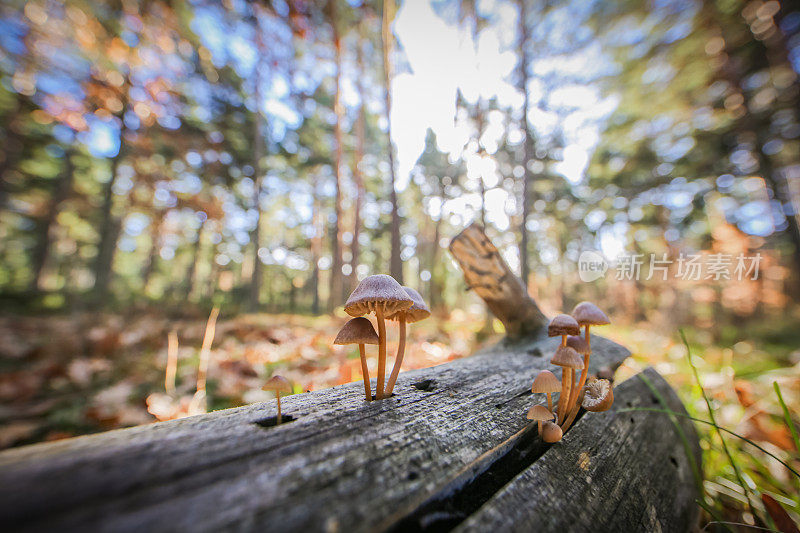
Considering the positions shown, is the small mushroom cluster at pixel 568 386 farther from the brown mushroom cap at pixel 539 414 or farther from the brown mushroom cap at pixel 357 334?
the brown mushroom cap at pixel 357 334

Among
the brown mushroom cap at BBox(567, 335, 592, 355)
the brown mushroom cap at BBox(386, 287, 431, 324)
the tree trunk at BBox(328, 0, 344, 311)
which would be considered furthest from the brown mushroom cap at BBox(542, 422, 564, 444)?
the tree trunk at BBox(328, 0, 344, 311)

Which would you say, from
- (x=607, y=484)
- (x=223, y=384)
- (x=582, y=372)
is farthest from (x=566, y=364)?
(x=223, y=384)

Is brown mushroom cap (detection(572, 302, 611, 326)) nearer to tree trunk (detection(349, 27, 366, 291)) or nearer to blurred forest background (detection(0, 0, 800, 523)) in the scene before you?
blurred forest background (detection(0, 0, 800, 523))

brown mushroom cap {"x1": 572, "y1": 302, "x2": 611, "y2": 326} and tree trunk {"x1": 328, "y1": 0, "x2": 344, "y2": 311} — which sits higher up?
tree trunk {"x1": 328, "y1": 0, "x2": 344, "y2": 311}

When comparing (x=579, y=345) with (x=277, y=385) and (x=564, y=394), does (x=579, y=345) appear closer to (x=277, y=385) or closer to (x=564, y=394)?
(x=564, y=394)

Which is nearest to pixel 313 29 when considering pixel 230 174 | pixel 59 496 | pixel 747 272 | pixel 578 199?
pixel 230 174

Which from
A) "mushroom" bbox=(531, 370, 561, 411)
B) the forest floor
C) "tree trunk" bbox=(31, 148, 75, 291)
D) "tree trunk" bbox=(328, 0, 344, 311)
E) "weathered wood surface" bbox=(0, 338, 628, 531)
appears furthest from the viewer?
"tree trunk" bbox=(31, 148, 75, 291)

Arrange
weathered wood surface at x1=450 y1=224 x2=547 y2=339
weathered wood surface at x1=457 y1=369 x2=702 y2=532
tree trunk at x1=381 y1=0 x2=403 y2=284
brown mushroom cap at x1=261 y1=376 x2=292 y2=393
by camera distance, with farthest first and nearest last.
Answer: tree trunk at x1=381 y1=0 x2=403 y2=284 → weathered wood surface at x1=450 y1=224 x2=547 y2=339 → brown mushroom cap at x1=261 y1=376 x2=292 y2=393 → weathered wood surface at x1=457 y1=369 x2=702 y2=532
